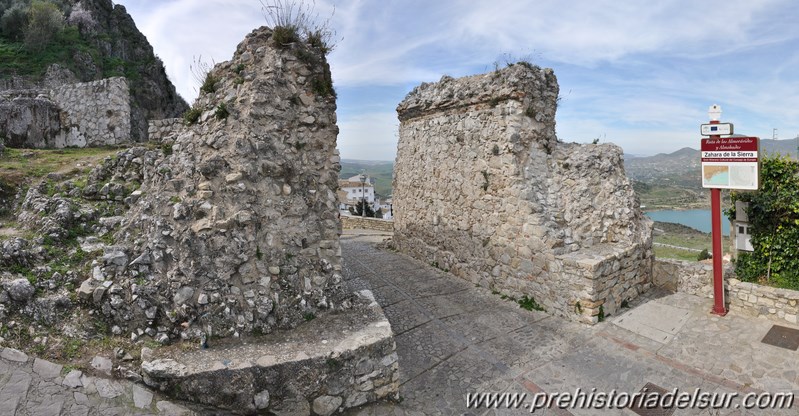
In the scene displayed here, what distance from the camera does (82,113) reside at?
→ 9.43 m

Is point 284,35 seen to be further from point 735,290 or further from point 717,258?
point 735,290

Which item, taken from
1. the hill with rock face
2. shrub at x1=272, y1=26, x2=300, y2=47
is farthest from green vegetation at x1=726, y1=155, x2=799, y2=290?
the hill with rock face

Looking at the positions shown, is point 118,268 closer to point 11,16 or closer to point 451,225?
point 451,225

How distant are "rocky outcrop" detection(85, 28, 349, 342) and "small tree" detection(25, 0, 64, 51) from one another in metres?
19.8

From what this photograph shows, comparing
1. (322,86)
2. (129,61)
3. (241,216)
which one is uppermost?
(129,61)

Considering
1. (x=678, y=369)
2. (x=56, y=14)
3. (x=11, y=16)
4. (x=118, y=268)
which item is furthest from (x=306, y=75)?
(x=11, y=16)

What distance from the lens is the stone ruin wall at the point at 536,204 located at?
24.6ft

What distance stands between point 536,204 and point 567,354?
3049 mm

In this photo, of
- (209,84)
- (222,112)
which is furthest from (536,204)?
(209,84)

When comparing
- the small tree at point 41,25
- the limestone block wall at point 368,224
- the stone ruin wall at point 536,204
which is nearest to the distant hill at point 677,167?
the stone ruin wall at point 536,204

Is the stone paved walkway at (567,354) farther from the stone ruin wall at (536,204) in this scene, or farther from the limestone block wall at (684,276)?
the stone ruin wall at (536,204)

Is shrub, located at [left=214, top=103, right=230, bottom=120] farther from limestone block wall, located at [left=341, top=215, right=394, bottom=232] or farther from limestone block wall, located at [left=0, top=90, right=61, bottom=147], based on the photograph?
limestone block wall, located at [left=341, top=215, right=394, bottom=232]

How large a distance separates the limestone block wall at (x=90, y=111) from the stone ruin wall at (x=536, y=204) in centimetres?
802

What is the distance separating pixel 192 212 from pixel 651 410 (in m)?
6.11
